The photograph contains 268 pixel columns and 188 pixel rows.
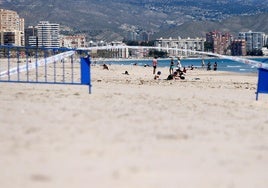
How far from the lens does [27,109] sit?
9.39m

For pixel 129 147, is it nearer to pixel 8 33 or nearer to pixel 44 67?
pixel 44 67

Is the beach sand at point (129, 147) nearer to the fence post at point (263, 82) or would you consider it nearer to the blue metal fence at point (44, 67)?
the fence post at point (263, 82)

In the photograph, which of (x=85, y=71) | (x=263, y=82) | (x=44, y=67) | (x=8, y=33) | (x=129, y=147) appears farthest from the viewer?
Answer: (x=8, y=33)

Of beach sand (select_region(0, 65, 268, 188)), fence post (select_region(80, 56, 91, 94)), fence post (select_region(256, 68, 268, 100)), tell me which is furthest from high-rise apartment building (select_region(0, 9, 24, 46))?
beach sand (select_region(0, 65, 268, 188))

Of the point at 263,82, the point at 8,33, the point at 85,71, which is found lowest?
the point at 263,82

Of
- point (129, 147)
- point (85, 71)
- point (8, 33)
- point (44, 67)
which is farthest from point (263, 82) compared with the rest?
point (8, 33)

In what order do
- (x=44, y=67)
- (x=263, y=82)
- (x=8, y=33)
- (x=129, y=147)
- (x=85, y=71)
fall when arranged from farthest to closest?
(x=8, y=33) → (x=44, y=67) → (x=85, y=71) → (x=263, y=82) → (x=129, y=147)

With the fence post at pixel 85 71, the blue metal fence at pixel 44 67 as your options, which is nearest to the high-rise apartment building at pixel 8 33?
the blue metal fence at pixel 44 67

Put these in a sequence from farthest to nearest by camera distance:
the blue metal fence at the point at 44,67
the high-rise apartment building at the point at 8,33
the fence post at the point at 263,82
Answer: the high-rise apartment building at the point at 8,33 < the blue metal fence at the point at 44,67 < the fence post at the point at 263,82

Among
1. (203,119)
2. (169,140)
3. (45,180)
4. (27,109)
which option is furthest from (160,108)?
(45,180)

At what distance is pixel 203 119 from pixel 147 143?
8.56 ft

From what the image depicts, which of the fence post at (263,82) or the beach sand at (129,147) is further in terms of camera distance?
the fence post at (263,82)

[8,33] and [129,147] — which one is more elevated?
[8,33]

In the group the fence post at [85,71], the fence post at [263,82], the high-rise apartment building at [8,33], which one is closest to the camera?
the fence post at [263,82]
